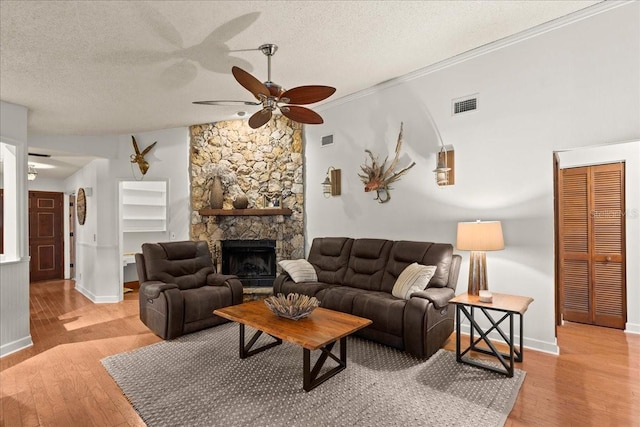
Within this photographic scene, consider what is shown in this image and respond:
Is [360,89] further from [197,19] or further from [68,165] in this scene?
[68,165]

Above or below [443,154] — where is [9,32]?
above

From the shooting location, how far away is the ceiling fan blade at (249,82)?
2416 millimetres

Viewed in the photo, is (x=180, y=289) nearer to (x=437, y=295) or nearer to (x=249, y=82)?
(x=249, y=82)

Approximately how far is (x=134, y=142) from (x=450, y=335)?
5.47 metres

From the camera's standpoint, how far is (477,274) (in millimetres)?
3244

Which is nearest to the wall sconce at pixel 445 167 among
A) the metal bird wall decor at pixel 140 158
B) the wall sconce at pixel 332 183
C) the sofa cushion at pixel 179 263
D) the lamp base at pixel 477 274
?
the lamp base at pixel 477 274

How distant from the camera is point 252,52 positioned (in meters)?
3.21

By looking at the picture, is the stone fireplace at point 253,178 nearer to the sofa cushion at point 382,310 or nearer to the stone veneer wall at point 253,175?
the stone veneer wall at point 253,175

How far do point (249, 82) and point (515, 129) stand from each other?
271 centimetres

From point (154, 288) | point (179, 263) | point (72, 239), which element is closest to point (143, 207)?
point (72, 239)

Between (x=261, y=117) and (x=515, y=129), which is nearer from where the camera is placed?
(x=261, y=117)

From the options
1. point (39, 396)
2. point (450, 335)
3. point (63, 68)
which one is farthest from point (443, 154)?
point (39, 396)

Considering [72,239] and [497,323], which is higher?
[72,239]

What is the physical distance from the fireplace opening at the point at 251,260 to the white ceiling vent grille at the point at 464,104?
333 centimetres
